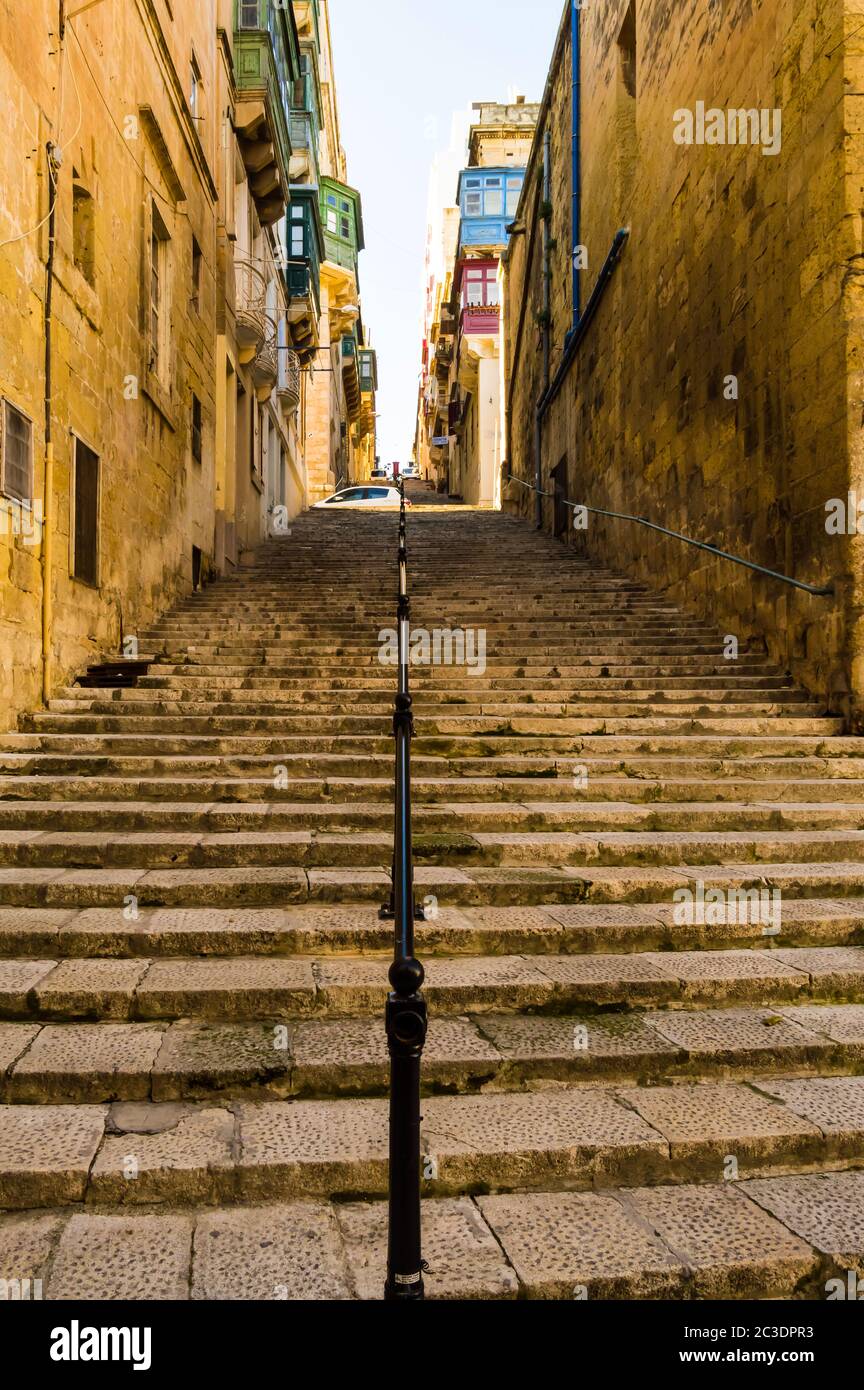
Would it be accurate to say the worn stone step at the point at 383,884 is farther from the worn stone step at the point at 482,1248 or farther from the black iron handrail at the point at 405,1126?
the black iron handrail at the point at 405,1126

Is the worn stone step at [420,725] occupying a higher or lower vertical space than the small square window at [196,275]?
lower

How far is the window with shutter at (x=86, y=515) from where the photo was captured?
324 inches

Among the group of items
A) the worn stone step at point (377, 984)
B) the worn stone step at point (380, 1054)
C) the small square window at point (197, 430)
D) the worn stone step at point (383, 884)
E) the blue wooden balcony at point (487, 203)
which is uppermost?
the blue wooden balcony at point (487, 203)

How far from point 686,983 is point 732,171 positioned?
8675 mm

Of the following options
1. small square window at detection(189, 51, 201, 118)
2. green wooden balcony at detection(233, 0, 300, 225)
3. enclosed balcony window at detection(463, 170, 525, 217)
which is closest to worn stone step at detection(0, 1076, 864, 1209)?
small square window at detection(189, 51, 201, 118)

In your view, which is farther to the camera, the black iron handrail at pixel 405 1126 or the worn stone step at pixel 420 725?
the worn stone step at pixel 420 725

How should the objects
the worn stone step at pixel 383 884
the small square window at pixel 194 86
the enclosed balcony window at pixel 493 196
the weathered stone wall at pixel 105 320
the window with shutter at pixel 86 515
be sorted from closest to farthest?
the worn stone step at pixel 383 884, the weathered stone wall at pixel 105 320, the window with shutter at pixel 86 515, the small square window at pixel 194 86, the enclosed balcony window at pixel 493 196

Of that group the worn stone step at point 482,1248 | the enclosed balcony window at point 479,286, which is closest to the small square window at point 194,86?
the worn stone step at point 482,1248

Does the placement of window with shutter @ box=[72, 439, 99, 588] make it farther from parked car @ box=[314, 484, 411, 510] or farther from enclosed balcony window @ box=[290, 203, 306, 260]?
parked car @ box=[314, 484, 411, 510]

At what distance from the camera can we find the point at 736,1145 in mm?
3000

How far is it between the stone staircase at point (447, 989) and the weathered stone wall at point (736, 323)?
1.58 m

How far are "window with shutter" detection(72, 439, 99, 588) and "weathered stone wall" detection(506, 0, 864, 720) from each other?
6.06 meters

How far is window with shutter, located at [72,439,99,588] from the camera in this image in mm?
8219

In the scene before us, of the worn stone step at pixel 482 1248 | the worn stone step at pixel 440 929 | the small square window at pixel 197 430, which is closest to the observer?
the worn stone step at pixel 482 1248
